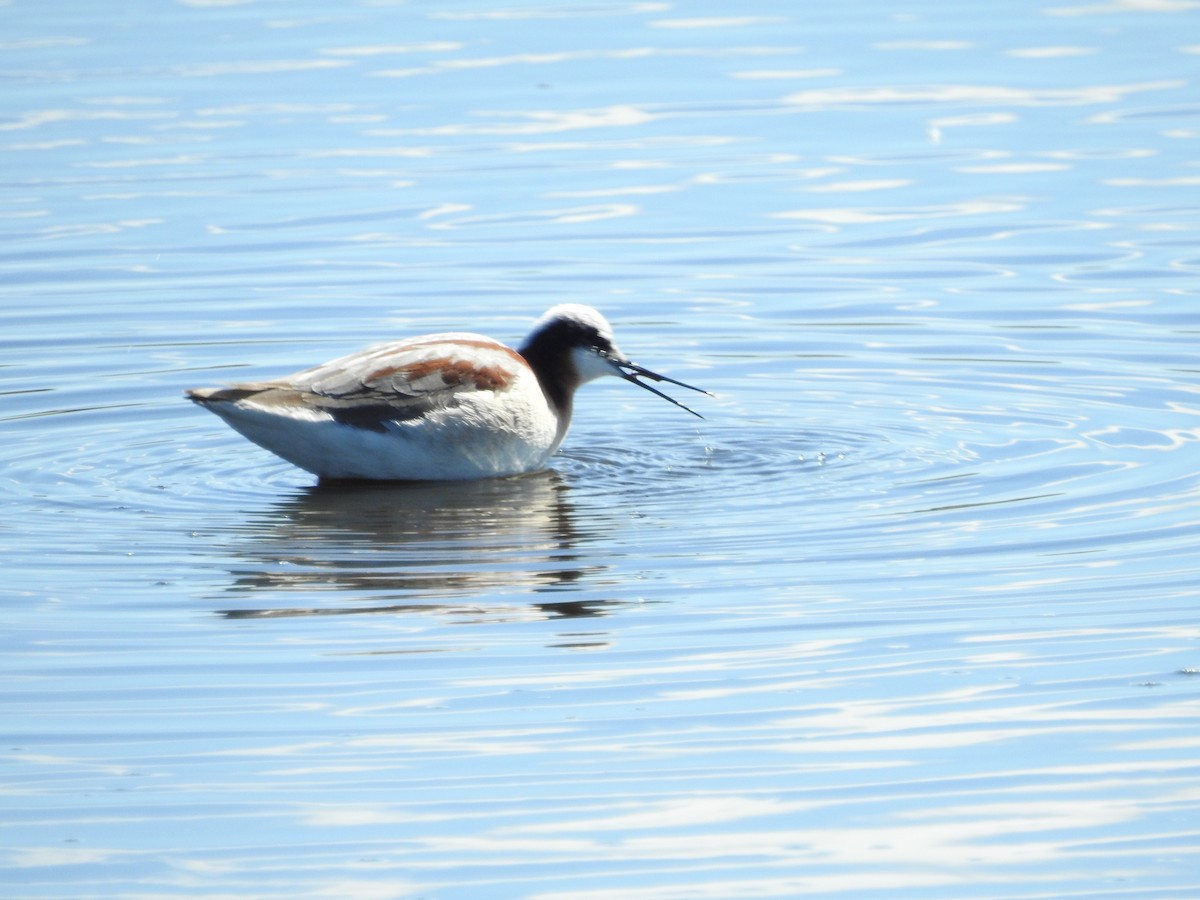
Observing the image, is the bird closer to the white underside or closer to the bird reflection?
the white underside

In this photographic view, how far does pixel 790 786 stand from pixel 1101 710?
1.35m

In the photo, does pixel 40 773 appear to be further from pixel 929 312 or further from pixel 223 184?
pixel 223 184

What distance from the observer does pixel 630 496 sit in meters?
11.9

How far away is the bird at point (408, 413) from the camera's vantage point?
11.9 metres

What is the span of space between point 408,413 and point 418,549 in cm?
155

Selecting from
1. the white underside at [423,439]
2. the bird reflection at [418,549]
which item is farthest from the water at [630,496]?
the white underside at [423,439]

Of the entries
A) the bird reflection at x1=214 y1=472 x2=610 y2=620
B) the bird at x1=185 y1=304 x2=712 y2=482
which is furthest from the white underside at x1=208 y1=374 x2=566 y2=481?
the bird reflection at x1=214 y1=472 x2=610 y2=620

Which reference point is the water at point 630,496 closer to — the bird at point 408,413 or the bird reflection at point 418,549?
the bird reflection at point 418,549

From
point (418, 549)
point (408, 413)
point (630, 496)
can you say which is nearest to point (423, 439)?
point (408, 413)

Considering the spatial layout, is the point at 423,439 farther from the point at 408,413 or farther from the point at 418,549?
the point at 418,549

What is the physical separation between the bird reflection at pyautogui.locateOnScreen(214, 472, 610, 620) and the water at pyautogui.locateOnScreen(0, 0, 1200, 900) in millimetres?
44

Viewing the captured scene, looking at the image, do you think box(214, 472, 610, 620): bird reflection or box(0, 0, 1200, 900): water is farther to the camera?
box(214, 472, 610, 620): bird reflection

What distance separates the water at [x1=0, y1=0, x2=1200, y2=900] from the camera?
722cm

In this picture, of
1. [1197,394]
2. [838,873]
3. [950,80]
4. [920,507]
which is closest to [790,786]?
[838,873]
